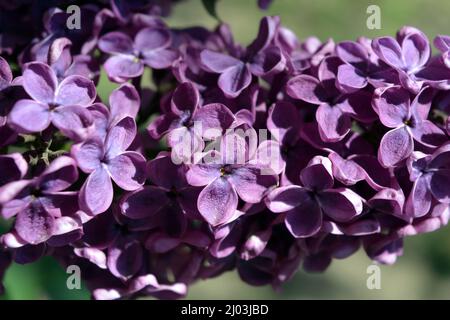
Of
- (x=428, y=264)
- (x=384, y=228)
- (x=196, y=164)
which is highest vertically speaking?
(x=196, y=164)

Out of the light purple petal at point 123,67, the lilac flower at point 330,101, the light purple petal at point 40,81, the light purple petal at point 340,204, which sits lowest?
the light purple petal at point 340,204

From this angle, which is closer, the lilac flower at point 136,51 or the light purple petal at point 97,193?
the light purple petal at point 97,193

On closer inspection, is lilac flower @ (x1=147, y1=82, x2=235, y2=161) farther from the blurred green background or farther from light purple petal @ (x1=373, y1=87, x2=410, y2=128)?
the blurred green background

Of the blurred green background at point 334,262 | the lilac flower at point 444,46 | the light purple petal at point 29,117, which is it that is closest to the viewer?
the light purple petal at point 29,117

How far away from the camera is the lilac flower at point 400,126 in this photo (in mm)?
810

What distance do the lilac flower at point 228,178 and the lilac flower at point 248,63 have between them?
0.24 ft

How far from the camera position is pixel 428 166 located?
82cm

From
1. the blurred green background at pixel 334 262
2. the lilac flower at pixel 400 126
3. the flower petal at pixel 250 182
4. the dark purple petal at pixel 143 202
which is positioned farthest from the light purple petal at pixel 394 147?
the blurred green background at pixel 334 262

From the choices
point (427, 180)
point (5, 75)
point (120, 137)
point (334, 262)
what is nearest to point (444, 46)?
point (427, 180)

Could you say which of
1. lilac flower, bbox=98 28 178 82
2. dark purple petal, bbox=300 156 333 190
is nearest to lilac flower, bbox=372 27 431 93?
dark purple petal, bbox=300 156 333 190

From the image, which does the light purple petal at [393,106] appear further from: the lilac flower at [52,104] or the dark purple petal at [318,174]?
the lilac flower at [52,104]
